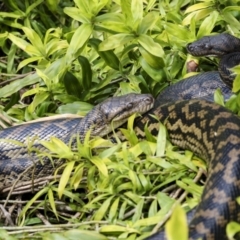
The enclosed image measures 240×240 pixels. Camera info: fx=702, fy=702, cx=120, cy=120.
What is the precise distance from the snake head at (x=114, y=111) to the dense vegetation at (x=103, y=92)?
0.71 ft

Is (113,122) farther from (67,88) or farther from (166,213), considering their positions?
(166,213)

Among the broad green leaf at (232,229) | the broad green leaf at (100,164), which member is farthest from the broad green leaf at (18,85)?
the broad green leaf at (232,229)

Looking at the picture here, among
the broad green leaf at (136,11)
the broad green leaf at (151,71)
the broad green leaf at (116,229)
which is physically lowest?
the broad green leaf at (116,229)

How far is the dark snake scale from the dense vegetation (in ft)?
0.38

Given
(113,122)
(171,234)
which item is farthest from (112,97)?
(171,234)

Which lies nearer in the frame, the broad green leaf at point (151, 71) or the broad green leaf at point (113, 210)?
the broad green leaf at point (113, 210)

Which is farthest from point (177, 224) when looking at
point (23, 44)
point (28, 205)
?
point (23, 44)

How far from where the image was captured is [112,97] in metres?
4.64

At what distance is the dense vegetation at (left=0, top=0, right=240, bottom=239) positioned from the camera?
3541 mm

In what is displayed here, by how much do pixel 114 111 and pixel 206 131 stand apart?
0.82 metres

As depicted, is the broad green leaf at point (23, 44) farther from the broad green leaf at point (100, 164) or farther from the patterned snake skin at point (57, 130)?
the broad green leaf at point (100, 164)

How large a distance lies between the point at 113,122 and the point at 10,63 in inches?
59.6

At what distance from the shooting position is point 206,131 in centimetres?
384

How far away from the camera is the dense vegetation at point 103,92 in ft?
11.6
